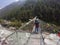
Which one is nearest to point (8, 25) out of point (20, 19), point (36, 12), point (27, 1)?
point (20, 19)

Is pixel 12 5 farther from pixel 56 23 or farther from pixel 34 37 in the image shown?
pixel 34 37

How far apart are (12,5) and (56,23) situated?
2.51m

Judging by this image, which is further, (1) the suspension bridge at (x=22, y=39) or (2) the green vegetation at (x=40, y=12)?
(2) the green vegetation at (x=40, y=12)

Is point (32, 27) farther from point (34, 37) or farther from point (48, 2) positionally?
point (48, 2)

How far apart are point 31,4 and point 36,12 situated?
24.4 inches

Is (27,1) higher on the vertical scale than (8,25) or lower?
higher

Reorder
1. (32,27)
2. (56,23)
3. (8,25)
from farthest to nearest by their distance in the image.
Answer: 1. (56,23)
2. (8,25)
3. (32,27)

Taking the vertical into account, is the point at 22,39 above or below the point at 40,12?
below

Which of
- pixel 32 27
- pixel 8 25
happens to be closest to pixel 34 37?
pixel 32 27

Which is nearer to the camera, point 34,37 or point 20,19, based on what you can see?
point 34,37

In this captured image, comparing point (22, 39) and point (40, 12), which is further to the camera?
point (40, 12)

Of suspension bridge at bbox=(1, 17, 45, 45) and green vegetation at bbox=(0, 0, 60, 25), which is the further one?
green vegetation at bbox=(0, 0, 60, 25)

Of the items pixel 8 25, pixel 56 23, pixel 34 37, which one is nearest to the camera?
pixel 34 37

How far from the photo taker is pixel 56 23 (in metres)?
8.01
